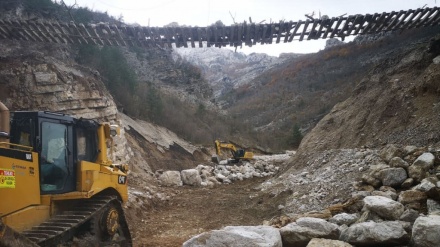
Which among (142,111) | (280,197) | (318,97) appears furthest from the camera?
(318,97)

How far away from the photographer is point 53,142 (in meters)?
5.15

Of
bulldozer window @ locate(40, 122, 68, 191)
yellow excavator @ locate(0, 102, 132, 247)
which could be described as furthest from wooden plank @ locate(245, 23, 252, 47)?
bulldozer window @ locate(40, 122, 68, 191)

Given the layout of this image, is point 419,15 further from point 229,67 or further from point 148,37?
point 229,67

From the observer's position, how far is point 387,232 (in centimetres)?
389

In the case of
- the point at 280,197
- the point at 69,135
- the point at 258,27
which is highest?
the point at 258,27

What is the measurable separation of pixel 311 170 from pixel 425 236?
22.1 feet

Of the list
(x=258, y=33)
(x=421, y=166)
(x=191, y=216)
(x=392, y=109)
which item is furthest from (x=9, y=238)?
(x=258, y=33)

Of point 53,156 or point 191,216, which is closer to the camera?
point 53,156

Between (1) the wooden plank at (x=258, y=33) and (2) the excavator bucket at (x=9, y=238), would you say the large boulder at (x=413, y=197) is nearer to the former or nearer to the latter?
(2) the excavator bucket at (x=9, y=238)

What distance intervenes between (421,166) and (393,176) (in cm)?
50

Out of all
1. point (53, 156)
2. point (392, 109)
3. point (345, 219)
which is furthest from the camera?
point (392, 109)

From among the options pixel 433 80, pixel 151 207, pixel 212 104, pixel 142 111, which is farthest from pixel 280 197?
pixel 212 104

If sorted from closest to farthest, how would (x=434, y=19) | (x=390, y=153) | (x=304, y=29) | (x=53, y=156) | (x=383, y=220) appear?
(x=383, y=220), (x=53, y=156), (x=390, y=153), (x=304, y=29), (x=434, y=19)

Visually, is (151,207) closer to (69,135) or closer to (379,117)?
(69,135)
